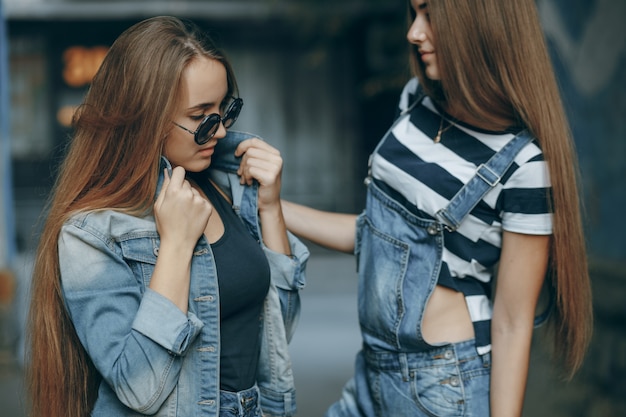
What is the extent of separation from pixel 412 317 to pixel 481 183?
39cm

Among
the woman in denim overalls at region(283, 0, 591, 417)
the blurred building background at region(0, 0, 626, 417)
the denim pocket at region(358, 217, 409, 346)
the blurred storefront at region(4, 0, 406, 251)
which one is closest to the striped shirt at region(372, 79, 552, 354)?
the woman in denim overalls at region(283, 0, 591, 417)

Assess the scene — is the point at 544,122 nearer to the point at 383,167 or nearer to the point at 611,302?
the point at 383,167

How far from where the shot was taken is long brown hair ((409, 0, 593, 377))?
2000 mm

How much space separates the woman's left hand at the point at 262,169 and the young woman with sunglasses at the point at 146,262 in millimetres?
153

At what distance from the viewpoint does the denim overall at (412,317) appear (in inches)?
81.7

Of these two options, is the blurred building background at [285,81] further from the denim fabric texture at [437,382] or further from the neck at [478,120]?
the neck at [478,120]

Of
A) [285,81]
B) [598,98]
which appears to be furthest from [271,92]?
[598,98]

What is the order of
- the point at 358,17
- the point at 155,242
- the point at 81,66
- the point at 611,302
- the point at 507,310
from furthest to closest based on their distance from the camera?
the point at 81,66, the point at 358,17, the point at 611,302, the point at 507,310, the point at 155,242

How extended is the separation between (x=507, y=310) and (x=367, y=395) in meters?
0.49

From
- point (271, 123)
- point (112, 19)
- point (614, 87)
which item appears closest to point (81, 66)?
point (112, 19)

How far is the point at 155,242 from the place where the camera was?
191cm

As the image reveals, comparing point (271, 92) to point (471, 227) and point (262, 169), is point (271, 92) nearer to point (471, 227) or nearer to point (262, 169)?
point (262, 169)

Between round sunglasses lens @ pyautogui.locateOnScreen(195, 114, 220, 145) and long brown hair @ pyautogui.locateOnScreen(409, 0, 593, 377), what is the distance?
1.92 ft

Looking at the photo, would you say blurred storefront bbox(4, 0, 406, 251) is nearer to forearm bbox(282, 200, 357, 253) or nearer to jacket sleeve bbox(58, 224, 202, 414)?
forearm bbox(282, 200, 357, 253)
